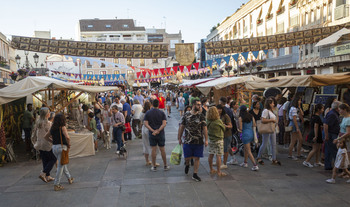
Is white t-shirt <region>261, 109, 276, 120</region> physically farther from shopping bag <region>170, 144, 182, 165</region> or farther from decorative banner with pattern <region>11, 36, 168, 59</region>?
decorative banner with pattern <region>11, 36, 168, 59</region>

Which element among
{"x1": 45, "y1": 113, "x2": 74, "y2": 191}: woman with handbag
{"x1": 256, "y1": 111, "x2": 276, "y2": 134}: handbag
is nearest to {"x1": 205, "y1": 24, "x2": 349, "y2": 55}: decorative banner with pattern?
Result: {"x1": 256, "y1": 111, "x2": 276, "y2": 134}: handbag

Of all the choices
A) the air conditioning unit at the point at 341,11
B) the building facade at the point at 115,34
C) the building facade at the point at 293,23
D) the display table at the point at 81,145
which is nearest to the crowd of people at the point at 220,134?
the display table at the point at 81,145

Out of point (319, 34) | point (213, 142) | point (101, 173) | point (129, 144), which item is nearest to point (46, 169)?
point (101, 173)

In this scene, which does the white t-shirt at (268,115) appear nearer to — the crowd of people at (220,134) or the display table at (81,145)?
the crowd of people at (220,134)

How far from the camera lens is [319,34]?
13906 millimetres

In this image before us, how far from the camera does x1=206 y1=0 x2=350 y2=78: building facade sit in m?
20.9

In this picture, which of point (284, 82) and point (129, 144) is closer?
point (284, 82)

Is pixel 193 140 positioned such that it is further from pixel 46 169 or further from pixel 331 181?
pixel 46 169

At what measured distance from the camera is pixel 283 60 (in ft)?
90.2

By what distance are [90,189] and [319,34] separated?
41.8 ft

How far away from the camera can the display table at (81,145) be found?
9073mm

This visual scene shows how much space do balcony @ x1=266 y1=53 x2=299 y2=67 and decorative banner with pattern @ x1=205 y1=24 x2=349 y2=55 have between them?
12.2 metres

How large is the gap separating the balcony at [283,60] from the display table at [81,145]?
71.4ft

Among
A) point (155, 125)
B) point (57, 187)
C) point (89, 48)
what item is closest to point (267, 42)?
point (89, 48)
